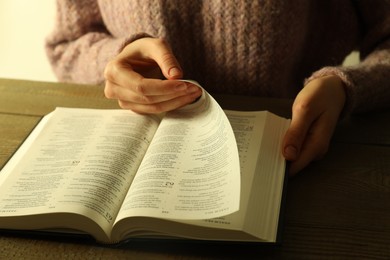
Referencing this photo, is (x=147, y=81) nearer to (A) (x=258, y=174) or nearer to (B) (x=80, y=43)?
(A) (x=258, y=174)

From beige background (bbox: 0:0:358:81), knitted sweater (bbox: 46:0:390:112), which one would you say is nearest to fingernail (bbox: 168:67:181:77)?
knitted sweater (bbox: 46:0:390:112)

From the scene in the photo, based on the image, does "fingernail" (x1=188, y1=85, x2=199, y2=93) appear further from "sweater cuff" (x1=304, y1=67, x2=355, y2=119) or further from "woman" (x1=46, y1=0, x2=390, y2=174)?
"sweater cuff" (x1=304, y1=67, x2=355, y2=119)

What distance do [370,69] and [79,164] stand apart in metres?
0.44

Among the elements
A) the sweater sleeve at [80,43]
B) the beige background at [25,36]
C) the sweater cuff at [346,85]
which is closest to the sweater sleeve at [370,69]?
the sweater cuff at [346,85]

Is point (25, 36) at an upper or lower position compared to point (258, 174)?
lower

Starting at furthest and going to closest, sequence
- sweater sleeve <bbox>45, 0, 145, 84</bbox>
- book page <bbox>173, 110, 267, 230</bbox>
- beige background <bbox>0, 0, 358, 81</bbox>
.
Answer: beige background <bbox>0, 0, 358, 81</bbox>
sweater sleeve <bbox>45, 0, 145, 84</bbox>
book page <bbox>173, 110, 267, 230</bbox>

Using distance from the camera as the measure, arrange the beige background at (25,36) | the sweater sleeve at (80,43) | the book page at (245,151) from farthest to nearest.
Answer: the beige background at (25,36) → the sweater sleeve at (80,43) → the book page at (245,151)

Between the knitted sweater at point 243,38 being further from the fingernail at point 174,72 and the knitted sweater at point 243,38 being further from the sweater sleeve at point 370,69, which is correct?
the fingernail at point 174,72

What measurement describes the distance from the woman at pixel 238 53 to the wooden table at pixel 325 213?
0.03 metres

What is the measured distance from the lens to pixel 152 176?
1.80ft

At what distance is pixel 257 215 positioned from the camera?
51cm

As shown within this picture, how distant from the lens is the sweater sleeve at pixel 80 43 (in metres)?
0.89

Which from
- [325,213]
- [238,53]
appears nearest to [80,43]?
[238,53]

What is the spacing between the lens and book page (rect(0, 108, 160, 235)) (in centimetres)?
53
